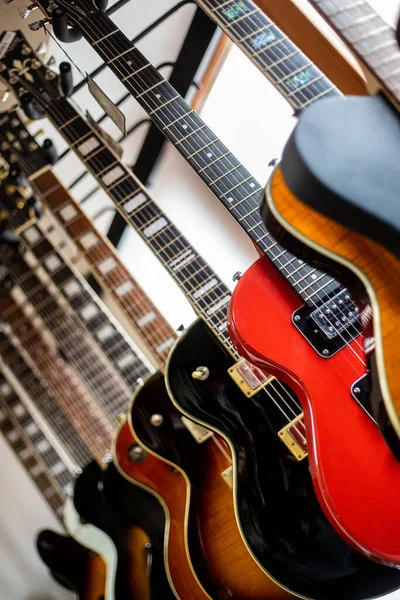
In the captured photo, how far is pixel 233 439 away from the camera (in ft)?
3.17

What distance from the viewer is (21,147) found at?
4.74ft

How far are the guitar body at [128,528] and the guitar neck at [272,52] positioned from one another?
2.66 feet

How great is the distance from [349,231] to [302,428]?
0.39 m

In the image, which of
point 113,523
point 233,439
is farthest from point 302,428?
point 113,523

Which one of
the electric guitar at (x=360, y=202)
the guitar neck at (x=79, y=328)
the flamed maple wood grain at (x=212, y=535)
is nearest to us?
the electric guitar at (x=360, y=202)

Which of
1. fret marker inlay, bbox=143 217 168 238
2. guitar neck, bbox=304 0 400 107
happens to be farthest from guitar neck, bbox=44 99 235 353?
guitar neck, bbox=304 0 400 107

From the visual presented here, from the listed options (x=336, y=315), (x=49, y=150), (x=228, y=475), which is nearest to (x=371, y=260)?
(x=336, y=315)

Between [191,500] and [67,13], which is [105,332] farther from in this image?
[67,13]

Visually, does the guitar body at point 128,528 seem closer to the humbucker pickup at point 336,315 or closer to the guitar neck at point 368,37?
the humbucker pickup at point 336,315

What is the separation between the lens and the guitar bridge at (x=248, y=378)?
98 centimetres

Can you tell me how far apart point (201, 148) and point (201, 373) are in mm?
375

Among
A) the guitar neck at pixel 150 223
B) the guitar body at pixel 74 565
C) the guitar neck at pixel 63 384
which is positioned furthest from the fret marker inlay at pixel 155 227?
the guitar body at pixel 74 565

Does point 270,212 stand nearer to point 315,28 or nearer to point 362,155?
point 362,155

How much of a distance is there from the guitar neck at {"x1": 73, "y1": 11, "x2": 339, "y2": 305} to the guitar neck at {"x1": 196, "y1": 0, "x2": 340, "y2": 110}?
0.49 ft
